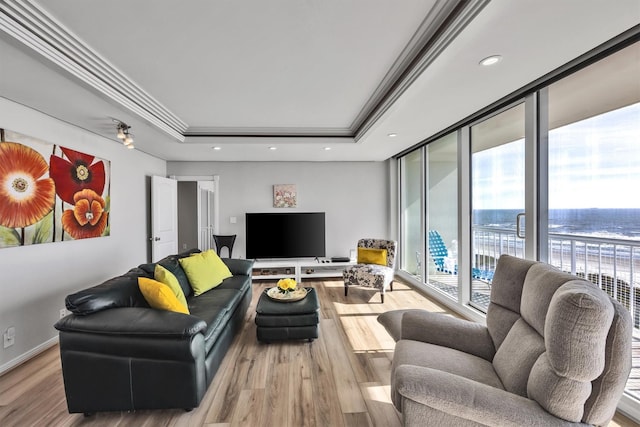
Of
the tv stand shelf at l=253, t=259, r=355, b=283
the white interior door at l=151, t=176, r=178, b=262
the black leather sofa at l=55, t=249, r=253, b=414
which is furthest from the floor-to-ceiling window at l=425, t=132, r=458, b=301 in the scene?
the white interior door at l=151, t=176, r=178, b=262

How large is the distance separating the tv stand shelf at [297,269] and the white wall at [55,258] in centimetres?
196

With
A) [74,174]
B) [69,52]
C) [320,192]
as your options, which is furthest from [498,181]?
[74,174]

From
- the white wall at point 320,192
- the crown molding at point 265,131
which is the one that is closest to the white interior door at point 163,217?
the white wall at point 320,192

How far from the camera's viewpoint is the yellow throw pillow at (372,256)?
4.36 metres

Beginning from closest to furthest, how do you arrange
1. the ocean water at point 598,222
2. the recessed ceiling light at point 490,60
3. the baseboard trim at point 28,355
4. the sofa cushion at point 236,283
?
the recessed ceiling light at point 490,60
the ocean water at point 598,222
the baseboard trim at point 28,355
the sofa cushion at point 236,283

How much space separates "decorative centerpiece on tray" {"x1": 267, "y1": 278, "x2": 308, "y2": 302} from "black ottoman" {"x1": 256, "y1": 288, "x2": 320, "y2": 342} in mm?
156

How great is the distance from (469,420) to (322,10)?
2.16 m

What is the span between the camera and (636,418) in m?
1.68

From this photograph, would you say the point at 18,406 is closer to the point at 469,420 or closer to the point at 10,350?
the point at 10,350

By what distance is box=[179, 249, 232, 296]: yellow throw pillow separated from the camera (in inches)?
114

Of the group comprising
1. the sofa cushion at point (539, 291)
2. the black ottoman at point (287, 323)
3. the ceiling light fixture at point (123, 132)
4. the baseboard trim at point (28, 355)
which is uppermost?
the ceiling light fixture at point (123, 132)

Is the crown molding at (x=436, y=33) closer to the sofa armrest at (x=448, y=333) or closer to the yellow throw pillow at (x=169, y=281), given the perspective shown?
the sofa armrest at (x=448, y=333)

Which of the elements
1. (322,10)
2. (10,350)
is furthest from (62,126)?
(322,10)

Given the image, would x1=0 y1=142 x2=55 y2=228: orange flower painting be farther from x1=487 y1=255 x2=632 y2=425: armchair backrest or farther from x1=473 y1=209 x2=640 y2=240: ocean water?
x1=473 y1=209 x2=640 y2=240: ocean water
